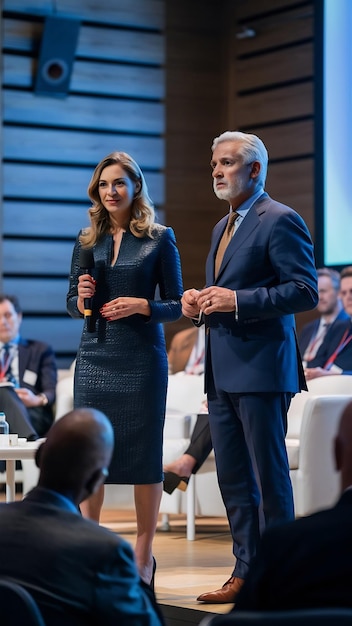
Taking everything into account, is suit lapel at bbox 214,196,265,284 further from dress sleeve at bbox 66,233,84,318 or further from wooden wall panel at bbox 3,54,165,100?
wooden wall panel at bbox 3,54,165,100

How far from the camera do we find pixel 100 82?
926 cm

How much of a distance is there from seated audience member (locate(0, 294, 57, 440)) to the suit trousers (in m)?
3.68

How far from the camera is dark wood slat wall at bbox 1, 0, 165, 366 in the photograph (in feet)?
29.3

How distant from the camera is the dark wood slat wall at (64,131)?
8945 millimetres

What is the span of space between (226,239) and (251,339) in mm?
387

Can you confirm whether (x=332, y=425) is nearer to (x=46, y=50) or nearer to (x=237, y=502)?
(x=237, y=502)

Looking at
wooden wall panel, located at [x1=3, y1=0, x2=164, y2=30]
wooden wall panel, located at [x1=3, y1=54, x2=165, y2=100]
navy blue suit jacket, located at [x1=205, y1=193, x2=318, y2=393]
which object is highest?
wooden wall panel, located at [x1=3, y1=0, x2=164, y2=30]

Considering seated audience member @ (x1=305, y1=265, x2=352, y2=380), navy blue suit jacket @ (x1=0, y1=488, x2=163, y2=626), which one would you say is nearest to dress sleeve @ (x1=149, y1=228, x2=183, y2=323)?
navy blue suit jacket @ (x1=0, y1=488, x2=163, y2=626)

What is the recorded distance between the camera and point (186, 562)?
16.4 ft

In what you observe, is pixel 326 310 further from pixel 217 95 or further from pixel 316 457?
pixel 217 95

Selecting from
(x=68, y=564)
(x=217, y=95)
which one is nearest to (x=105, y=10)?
(x=217, y=95)

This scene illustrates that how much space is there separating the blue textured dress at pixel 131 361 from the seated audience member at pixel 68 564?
68.1 inches

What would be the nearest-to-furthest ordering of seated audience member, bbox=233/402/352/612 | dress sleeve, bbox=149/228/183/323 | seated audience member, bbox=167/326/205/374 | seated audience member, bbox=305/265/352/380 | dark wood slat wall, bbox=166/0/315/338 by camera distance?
seated audience member, bbox=233/402/352/612 < dress sleeve, bbox=149/228/183/323 < seated audience member, bbox=305/265/352/380 < seated audience member, bbox=167/326/205/374 < dark wood slat wall, bbox=166/0/315/338

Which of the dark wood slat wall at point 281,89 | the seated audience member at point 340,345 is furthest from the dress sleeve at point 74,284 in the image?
the dark wood slat wall at point 281,89
